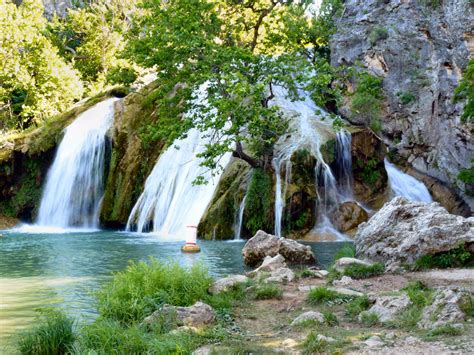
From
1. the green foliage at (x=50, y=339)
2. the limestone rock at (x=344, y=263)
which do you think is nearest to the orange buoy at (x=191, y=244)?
the limestone rock at (x=344, y=263)

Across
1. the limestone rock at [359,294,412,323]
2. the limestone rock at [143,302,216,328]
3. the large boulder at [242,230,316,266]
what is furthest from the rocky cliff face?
the limestone rock at [143,302,216,328]

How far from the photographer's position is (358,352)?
19.6 feet

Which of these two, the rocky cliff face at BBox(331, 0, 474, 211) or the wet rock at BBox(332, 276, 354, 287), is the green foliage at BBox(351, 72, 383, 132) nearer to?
the rocky cliff face at BBox(331, 0, 474, 211)

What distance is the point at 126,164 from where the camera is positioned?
85.3ft

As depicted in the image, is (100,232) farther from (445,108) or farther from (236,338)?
(236,338)

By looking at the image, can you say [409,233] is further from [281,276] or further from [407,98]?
[407,98]

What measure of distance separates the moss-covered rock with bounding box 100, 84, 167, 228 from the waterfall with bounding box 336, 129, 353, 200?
8.42 meters

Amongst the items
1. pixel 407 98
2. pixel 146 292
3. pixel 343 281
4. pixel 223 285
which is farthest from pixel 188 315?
pixel 407 98

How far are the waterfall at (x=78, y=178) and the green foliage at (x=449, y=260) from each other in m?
17.8

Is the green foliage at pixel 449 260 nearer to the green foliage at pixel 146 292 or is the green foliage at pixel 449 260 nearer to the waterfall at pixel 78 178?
the green foliage at pixel 146 292

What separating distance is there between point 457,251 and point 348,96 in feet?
56.0

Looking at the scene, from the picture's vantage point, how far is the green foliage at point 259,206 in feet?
64.5

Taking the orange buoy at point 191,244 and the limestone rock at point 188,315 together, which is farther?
the orange buoy at point 191,244

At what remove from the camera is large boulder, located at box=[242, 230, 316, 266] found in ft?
43.7
